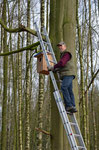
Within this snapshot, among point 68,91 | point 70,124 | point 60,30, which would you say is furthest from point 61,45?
point 70,124

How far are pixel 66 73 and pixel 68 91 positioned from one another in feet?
1.08

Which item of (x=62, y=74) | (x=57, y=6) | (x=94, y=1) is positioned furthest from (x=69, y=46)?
(x=94, y=1)

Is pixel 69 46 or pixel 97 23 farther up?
pixel 97 23

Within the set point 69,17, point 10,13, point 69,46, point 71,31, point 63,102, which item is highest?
point 10,13

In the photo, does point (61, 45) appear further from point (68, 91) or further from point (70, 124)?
point (70, 124)

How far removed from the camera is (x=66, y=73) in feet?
13.7

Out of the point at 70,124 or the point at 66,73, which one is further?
the point at 66,73

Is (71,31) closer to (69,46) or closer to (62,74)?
(69,46)

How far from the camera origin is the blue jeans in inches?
157

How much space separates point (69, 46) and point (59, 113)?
1.30 metres

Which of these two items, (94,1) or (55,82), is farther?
(94,1)

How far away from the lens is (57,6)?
4.66 meters

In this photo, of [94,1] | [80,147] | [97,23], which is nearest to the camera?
[80,147]

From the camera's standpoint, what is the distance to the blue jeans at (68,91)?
13.1 feet
